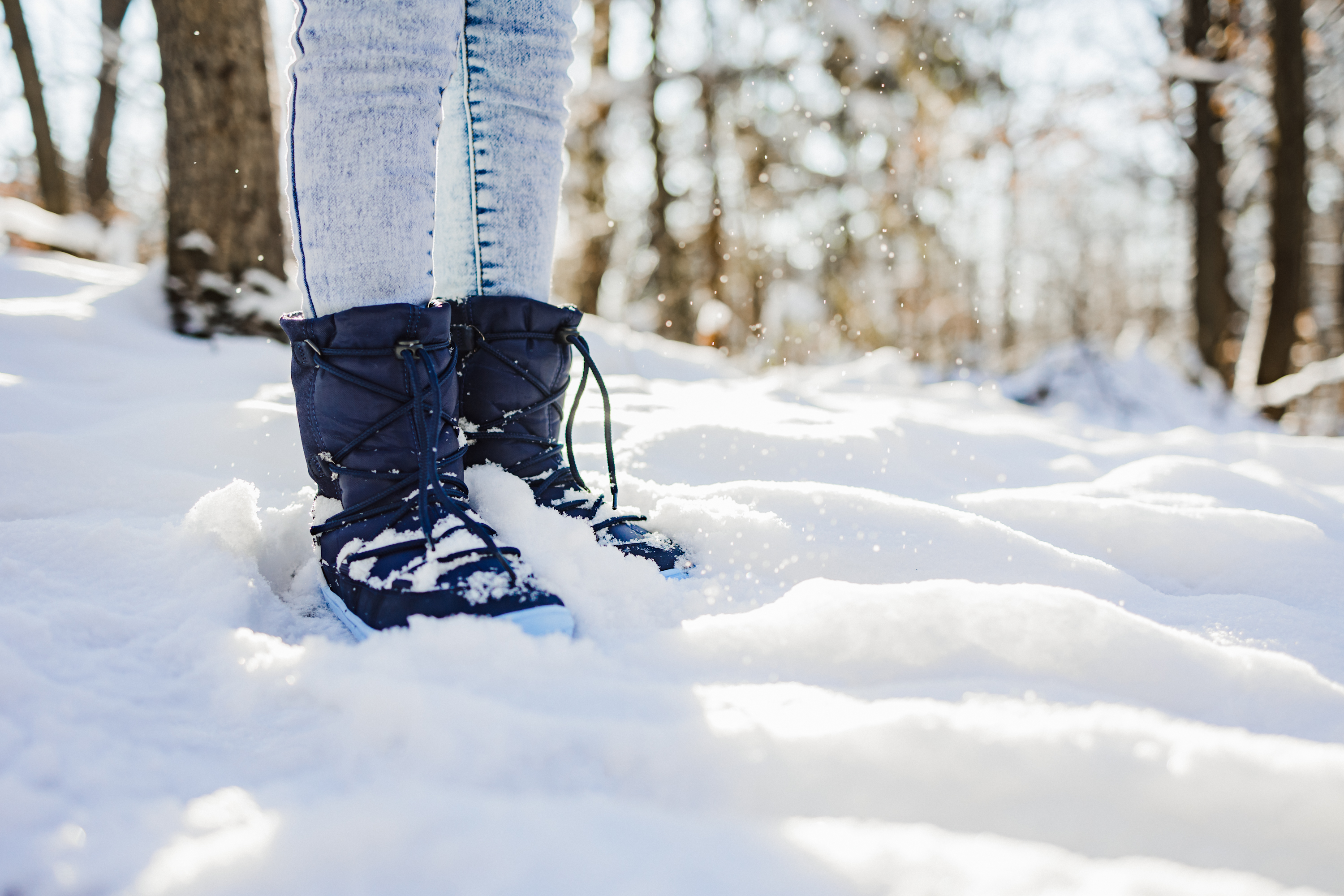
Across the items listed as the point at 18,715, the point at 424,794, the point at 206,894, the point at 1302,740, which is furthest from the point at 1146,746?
the point at 18,715

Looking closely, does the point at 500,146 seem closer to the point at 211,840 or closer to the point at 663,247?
the point at 211,840

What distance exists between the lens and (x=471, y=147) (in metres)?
1.06

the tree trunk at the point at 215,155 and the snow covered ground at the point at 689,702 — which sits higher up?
the tree trunk at the point at 215,155

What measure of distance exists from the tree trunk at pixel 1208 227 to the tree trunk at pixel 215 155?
333 inches

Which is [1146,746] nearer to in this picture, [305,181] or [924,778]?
[924,778]

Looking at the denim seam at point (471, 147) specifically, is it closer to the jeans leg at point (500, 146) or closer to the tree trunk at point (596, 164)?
the jeans leg at point (500, 146)

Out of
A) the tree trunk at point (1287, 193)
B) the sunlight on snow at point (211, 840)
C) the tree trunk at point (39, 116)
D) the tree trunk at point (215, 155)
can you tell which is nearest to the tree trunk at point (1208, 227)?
the tree trunk at point (1287, 193)

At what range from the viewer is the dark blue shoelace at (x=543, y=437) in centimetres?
103

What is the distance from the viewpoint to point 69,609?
74 centimetres

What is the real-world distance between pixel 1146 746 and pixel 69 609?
0.98 m

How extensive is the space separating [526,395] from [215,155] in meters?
2.10

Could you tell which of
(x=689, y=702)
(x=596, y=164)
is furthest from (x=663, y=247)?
(x=689, y=702)

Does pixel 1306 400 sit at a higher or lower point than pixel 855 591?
lower

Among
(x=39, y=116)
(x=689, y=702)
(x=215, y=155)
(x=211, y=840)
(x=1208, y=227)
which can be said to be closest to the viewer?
(x=211, y=840)
